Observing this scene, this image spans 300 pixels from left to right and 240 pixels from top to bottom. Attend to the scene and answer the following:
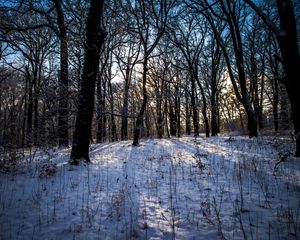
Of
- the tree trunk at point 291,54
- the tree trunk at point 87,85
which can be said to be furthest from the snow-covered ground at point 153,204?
the tree trunk at point 291,54

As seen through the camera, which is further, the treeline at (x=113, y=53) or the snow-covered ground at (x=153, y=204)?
the treeline at (x=113, y=53)

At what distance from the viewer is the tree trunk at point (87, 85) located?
6355 millimetres

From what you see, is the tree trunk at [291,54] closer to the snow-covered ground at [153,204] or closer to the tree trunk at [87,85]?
the snow-covered ground at [153,204]

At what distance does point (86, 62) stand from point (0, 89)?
19.0 meters

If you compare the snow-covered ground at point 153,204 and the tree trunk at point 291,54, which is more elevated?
the tree trunk at point 291,54

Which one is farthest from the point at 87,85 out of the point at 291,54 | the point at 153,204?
the point at 291,54

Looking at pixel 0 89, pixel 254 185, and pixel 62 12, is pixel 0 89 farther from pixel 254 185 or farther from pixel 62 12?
pixel 254 185

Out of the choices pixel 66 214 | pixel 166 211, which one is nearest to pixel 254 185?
pixel 166 211

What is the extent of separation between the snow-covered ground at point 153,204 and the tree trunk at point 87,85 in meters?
1.00

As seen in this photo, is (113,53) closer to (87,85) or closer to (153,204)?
(87,85)

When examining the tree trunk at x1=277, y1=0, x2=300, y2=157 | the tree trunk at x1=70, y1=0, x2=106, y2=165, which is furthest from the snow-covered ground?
the tree trunk at x1=277, y1=0, x2=300, y2=157

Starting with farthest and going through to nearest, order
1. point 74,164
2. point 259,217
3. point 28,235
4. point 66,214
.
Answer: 1. point 74,164
2. point 66,214
3. point 259,217
4. point 28,235

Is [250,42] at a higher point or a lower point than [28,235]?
higher

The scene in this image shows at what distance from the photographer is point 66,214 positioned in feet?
10.3
